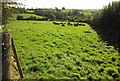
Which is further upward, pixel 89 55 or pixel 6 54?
pixel 6 54

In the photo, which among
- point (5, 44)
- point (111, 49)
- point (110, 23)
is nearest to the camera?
point (5, 44)

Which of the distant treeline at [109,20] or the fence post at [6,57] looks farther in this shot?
the distant treeline at [109,20]

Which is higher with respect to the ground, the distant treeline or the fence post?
the fence post

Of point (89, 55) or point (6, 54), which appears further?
point (89, 55)

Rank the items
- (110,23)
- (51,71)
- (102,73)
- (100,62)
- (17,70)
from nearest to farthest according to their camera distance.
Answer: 1. (17,70)
2. (51,71)
3. (102,73)
4. (100,62)
5. (110,23)

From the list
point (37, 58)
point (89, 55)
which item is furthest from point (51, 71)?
point (89, 55)

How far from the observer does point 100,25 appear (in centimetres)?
5141

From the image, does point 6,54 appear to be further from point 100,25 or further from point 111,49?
point 100,25

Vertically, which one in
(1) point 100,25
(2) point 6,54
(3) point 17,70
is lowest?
(1) point 100,25

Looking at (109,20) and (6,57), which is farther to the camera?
(109,20)

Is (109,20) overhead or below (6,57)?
below

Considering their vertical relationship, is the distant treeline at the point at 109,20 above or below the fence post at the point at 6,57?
below

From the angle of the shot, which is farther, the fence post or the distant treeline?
the distant treeline

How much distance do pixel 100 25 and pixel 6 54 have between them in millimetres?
46204
